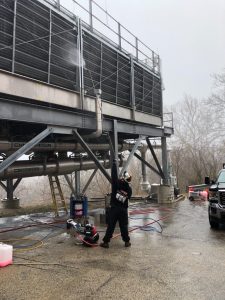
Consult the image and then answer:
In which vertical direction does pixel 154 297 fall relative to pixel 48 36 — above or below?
below

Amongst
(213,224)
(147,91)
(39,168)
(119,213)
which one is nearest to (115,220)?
(119,213)

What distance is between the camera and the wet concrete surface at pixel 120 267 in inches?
197

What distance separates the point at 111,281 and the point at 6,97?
538 cm

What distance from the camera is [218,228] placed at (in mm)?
10297

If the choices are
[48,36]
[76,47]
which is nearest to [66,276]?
[48,36]

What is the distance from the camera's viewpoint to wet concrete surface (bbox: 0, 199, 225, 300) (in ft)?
16.4

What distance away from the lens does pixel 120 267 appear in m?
6.24

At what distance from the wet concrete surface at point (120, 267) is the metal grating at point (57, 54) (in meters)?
4.50

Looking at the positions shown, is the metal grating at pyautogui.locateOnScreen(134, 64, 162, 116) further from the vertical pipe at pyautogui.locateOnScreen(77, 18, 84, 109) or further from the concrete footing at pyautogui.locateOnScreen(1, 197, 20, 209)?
the concrete footing at pyautogui.locateOnScreen(1, 197, 20, 209)

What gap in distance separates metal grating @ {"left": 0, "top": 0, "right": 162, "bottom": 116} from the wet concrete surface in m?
4.50

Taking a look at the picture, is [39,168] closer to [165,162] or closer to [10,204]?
[10,204]

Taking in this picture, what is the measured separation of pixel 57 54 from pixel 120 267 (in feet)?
21.5

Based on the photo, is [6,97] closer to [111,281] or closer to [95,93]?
[95,93]

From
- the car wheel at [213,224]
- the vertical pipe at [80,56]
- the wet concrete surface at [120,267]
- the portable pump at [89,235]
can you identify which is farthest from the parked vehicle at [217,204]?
the vertical pipe at [80,56]
